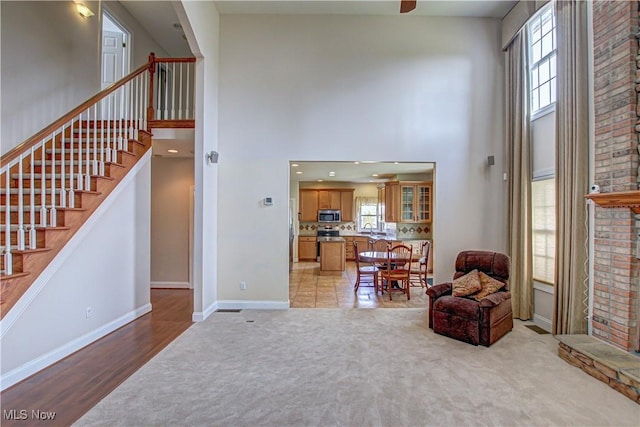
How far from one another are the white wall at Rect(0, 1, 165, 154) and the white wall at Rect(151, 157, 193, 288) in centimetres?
176

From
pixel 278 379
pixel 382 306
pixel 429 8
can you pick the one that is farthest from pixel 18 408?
pixel 429 8

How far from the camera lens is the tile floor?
5.14 metres

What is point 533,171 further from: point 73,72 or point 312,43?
point 73,72

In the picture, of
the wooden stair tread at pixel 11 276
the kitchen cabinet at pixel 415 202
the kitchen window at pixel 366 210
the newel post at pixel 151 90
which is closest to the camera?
the wooden stair tread at pixel 11 276

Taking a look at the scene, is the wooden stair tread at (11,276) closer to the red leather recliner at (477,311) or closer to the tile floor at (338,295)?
the tile floor at (338,295)

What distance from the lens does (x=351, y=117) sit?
489 centimetres

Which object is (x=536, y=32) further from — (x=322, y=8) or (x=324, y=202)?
(x=324, y=202)

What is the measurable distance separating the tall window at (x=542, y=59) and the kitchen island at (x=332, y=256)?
495 centimetres

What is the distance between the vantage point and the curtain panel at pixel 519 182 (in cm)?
430

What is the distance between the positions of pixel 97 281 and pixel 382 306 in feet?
12.9

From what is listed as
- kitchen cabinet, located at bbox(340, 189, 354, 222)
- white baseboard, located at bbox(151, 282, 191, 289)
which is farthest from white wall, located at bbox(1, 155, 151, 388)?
kitchen cabinet, located at bbox(340, 189, 354, 222)

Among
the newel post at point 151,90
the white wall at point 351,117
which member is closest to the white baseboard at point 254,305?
Result: the white wall at point 351,117

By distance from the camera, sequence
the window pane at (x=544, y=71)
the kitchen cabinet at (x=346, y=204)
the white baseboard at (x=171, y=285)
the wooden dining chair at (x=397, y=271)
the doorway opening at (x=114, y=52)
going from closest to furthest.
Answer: the window pane at (x=544, y=71)
the doorway opening at (x=114, y=52)
the wooden dining chair at (x=397, y=271)
the white baseboard at (x=171, y=285)
the kitchen cabinet at (x=346, y=204)

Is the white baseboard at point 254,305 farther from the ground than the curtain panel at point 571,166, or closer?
closer
